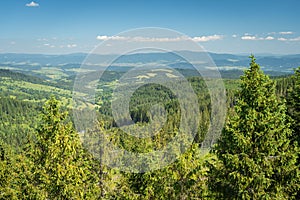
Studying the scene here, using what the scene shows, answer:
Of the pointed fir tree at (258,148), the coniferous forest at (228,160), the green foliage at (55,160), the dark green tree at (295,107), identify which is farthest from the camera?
the dark green tree at (295,107)

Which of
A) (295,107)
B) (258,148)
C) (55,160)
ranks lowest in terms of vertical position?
(55,160)

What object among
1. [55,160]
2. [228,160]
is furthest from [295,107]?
[55,160]

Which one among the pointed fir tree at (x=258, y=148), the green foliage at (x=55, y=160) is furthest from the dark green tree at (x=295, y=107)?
the green foliage at (x=55, y=160)

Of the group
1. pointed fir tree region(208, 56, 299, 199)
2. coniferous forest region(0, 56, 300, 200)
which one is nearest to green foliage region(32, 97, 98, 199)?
coniferous forest region(0, 56, 300, 200)

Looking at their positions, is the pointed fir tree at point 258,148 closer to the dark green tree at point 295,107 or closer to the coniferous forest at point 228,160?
the coniferous forest at point 228,160

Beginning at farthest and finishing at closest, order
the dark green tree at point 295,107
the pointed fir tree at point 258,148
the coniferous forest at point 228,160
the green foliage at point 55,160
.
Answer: the dark green tree at point 295,107
the green foliage at point 55,160
the coniferous forest at point 228,160
the pointed fir tree at point 258,148

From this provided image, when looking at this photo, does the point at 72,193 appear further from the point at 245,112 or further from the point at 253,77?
the point at 253,77

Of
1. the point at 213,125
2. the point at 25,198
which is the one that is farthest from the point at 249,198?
the point at 213,125

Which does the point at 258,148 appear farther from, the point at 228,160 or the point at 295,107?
the point at 295,107

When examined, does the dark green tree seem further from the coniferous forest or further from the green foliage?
the green foliage
